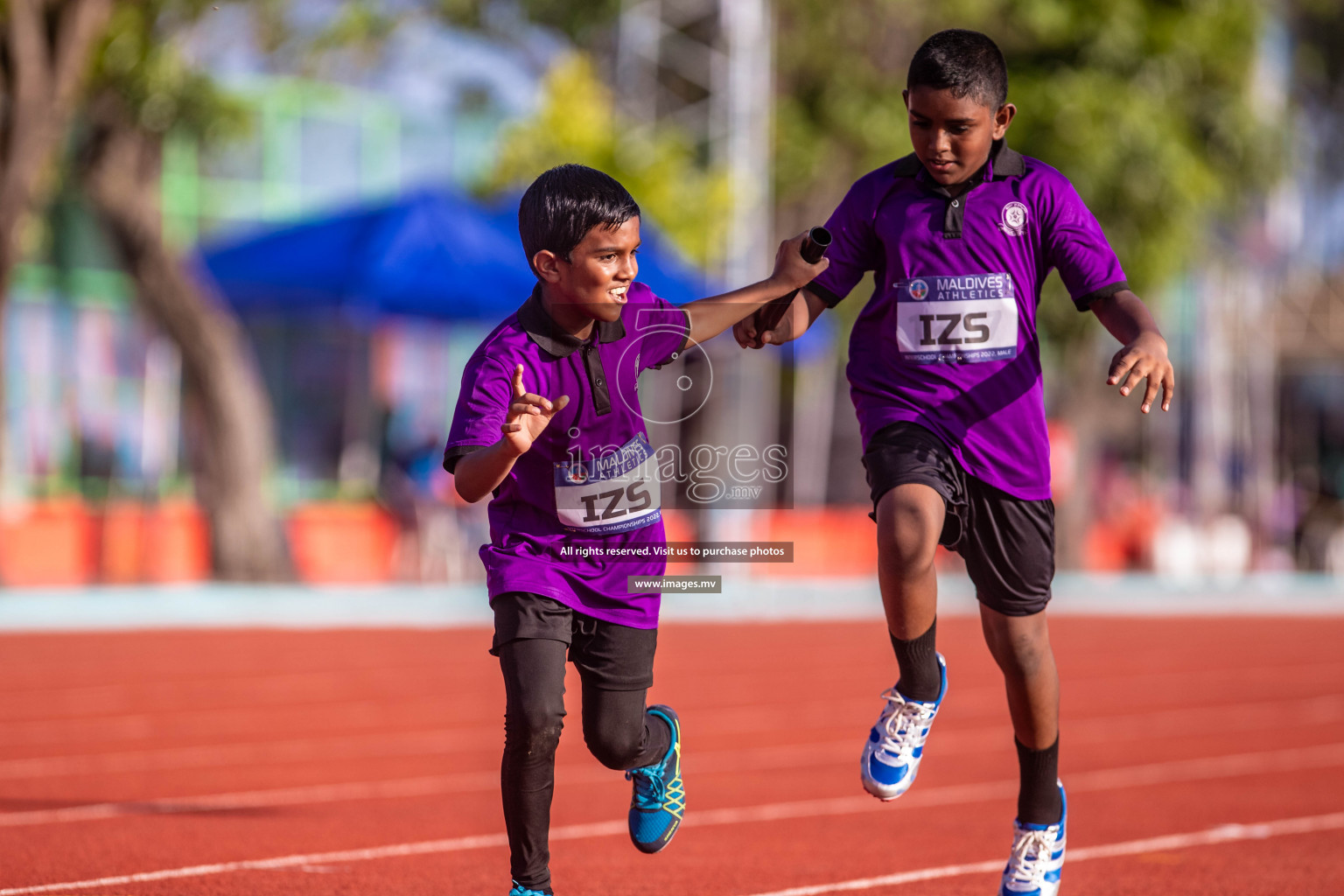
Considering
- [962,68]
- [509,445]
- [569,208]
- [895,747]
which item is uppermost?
[962,68]

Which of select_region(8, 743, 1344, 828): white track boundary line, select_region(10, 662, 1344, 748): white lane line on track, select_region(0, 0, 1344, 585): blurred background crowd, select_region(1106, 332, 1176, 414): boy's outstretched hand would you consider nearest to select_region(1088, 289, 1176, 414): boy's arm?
select_region(1106, 332, 1176, 414): boy's outstretched hand

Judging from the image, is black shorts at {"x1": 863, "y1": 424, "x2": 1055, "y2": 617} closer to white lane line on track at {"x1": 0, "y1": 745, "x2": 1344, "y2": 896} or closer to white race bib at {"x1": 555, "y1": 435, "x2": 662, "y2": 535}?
white race bib at {"x1": 555, "y1": 435, "x2": 662, "y2": 535}

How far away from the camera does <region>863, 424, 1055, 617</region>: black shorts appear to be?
3.96 metres

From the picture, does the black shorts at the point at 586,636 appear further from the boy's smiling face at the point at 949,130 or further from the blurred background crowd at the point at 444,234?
the blurred background crowd at the point at 444,234

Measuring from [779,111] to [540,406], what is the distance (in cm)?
1991

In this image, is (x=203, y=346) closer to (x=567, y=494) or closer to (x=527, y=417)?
(x=567, y=494)

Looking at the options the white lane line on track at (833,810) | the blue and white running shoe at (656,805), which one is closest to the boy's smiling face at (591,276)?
the blue and white running shoe at (656,805)

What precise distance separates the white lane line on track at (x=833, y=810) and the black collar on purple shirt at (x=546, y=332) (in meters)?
1.87

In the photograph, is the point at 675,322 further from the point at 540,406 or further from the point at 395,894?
the point at 395,894

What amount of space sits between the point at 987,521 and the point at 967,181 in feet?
2.65

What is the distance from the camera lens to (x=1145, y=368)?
3641 millimetres

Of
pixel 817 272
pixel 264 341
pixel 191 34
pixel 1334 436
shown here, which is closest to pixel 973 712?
pixel 817 272

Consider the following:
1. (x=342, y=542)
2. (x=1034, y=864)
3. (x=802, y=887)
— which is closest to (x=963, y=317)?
(x=1034, y=864)

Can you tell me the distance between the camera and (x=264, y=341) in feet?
69.1
